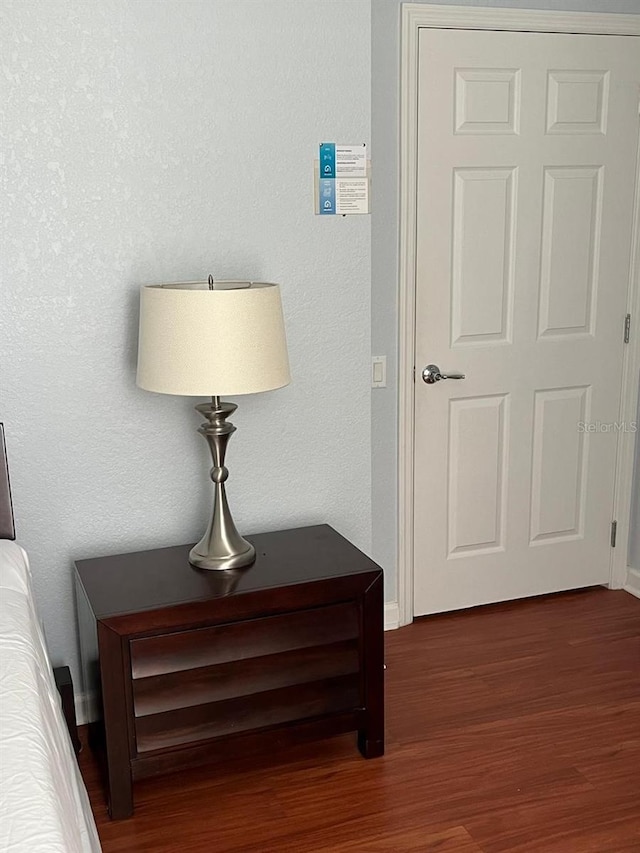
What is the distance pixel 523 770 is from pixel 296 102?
6.29 ft

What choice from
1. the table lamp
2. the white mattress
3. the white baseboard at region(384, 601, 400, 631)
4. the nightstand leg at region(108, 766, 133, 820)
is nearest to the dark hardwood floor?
the nightstand leg at region(108, 766, 133, 820)

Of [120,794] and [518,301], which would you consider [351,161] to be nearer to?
[518,301]

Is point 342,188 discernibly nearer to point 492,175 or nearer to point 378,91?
point 378,91

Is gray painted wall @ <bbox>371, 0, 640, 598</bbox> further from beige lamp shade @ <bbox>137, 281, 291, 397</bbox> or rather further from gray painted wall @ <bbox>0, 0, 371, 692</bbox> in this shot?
beige lamp shade @ <bbox>137, 281, 291, 397</bbox>

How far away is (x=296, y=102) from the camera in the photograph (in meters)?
2.56

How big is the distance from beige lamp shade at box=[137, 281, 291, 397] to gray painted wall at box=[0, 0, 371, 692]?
0.31m

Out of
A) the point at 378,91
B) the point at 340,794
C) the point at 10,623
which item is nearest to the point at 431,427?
the point at 378,91

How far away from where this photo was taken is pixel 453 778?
241 centimetres

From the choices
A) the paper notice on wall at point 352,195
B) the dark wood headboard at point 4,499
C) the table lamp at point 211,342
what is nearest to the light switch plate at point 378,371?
the paper notice on wall at point 352,195

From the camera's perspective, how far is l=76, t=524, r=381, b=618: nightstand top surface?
2.26 m

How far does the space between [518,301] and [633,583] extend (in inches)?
48.3

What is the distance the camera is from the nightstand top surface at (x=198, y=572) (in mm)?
2264

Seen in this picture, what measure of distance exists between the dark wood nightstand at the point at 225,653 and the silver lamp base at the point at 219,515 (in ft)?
0.13

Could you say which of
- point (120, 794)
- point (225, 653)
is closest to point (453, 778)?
point (225, 653)
